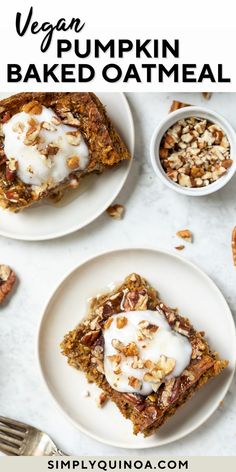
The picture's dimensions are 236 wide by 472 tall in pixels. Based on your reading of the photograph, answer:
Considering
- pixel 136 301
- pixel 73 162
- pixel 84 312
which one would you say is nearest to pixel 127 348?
pixel 136 301

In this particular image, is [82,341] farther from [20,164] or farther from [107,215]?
[20,164]

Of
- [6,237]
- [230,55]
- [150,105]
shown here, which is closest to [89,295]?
[6,237]

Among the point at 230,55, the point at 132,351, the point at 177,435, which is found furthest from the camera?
the point at 230,55

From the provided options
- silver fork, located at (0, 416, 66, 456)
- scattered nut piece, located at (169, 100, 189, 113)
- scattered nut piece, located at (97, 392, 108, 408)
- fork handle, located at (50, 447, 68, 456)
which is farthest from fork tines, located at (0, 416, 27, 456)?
scattered nut piece, located at (169, 100, 189, 113)

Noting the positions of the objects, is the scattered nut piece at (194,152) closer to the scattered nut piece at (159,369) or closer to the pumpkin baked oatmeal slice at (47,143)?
the pumpkin baked oatmeal slice at (47,143)

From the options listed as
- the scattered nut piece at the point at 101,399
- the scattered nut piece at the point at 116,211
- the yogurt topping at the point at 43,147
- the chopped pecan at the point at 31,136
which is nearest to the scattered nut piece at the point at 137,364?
the scattered nut piece at the point at 101,399

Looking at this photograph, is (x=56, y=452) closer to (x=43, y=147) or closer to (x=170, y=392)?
(x=170, y=392)
